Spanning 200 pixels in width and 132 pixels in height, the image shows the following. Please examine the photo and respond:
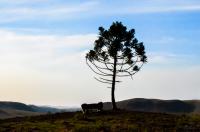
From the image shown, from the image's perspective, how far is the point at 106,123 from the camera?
166 ft

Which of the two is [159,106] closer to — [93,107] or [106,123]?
[93,107]

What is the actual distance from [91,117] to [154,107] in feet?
255

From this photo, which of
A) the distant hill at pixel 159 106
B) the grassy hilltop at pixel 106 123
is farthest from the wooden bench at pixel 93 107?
the distant hill at pixel 159 106

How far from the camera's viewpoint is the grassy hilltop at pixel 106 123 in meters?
46.2

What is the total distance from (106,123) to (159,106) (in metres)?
86.5

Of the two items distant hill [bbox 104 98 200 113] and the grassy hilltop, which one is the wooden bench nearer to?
the grassy hilltop

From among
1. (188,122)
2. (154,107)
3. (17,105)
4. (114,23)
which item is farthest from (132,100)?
(188,122)

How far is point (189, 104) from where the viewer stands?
144375 mm

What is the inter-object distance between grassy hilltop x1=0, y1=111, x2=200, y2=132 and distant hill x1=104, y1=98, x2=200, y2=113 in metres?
69.9

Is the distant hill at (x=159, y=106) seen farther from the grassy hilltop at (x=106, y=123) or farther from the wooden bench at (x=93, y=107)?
the grassy hilltop at (x=106, y=123)

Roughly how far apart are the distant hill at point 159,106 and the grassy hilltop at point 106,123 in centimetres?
6988

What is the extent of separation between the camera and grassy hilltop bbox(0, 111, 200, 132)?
46.2 meters

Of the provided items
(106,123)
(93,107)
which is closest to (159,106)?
(93,107)

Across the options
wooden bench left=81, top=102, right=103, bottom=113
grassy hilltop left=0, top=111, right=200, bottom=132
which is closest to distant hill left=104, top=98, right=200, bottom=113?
wooden bench left=81, top=102, right=103, bottom=113
